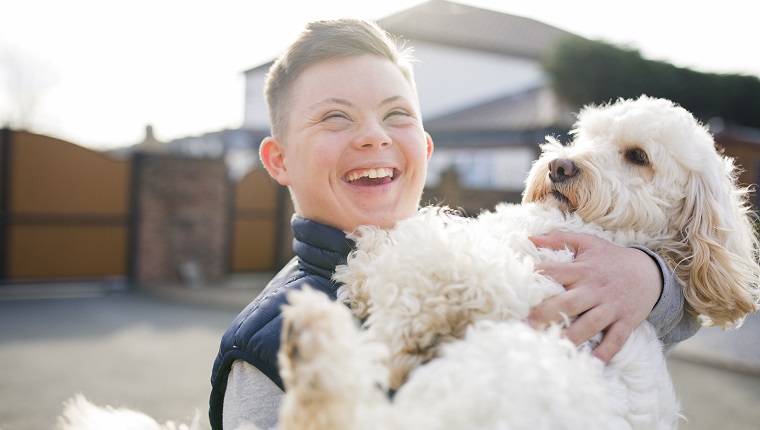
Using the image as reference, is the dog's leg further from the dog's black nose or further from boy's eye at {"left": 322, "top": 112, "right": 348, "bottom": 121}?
the dog's black nose

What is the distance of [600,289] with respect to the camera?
5.14 feet

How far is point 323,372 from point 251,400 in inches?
21.0

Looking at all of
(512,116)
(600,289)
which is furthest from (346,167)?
(512,116)

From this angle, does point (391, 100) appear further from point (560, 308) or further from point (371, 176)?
point (560, 308)

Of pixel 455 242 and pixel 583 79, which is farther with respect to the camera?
pixel 583 79

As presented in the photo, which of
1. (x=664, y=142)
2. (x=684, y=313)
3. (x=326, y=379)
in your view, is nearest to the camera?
(x=326, y=379)

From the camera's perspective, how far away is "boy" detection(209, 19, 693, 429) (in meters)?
1.65

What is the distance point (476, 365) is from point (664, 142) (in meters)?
1.48

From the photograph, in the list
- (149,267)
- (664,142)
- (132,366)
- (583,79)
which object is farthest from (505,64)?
(664,142)

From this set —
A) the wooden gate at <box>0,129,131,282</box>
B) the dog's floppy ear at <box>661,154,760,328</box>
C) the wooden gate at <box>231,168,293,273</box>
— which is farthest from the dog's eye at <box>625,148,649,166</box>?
the wooden gate at <box>231,168,293,273</box>

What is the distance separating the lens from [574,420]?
1055 millimetres

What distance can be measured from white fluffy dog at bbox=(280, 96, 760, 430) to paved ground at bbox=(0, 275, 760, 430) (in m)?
3.05

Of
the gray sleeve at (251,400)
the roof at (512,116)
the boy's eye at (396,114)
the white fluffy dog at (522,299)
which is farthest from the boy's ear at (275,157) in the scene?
the roof at (512,116)

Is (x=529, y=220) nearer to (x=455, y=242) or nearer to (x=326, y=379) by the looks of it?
(x=455, y=242)
